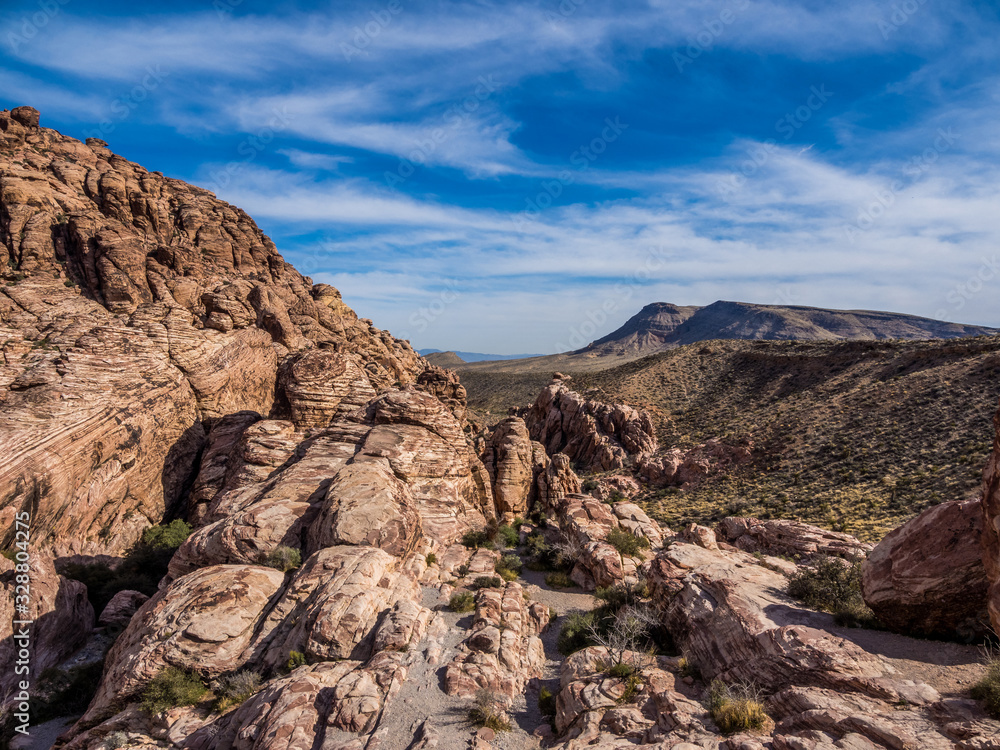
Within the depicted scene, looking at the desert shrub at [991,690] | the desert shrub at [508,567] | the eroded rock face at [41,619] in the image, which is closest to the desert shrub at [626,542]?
the desert shrub at [508,567]

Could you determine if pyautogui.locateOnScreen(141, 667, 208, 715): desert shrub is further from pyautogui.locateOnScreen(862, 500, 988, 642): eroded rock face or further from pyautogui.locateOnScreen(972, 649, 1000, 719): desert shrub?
pyautogui.locateOnScreen(862, 500, 988, 642): eroded rock face

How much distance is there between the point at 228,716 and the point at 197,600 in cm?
364

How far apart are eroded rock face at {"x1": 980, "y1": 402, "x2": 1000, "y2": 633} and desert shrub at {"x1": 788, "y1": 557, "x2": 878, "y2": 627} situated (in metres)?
4.03

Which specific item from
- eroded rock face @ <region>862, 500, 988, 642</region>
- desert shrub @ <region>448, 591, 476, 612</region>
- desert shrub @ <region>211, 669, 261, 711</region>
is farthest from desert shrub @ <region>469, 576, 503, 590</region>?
eroded rock face @ <region>862, 500, 988, 642</region>

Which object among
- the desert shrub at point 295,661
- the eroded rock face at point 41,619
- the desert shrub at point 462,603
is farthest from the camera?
the desert shrub at point 462,603

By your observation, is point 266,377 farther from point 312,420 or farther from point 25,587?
point 25,587

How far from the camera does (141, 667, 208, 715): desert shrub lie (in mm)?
11828

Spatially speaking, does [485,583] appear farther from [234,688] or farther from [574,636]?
[234,688]

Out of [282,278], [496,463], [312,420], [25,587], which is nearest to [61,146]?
[282,278]

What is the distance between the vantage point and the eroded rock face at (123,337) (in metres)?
24.0

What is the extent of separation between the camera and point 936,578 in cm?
1189

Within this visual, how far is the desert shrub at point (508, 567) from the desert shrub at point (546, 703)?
8.21 m

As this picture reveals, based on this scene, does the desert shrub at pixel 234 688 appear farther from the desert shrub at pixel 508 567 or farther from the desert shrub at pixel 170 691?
the desert shrub at pixel 508 567

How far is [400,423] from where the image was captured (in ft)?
83.0
